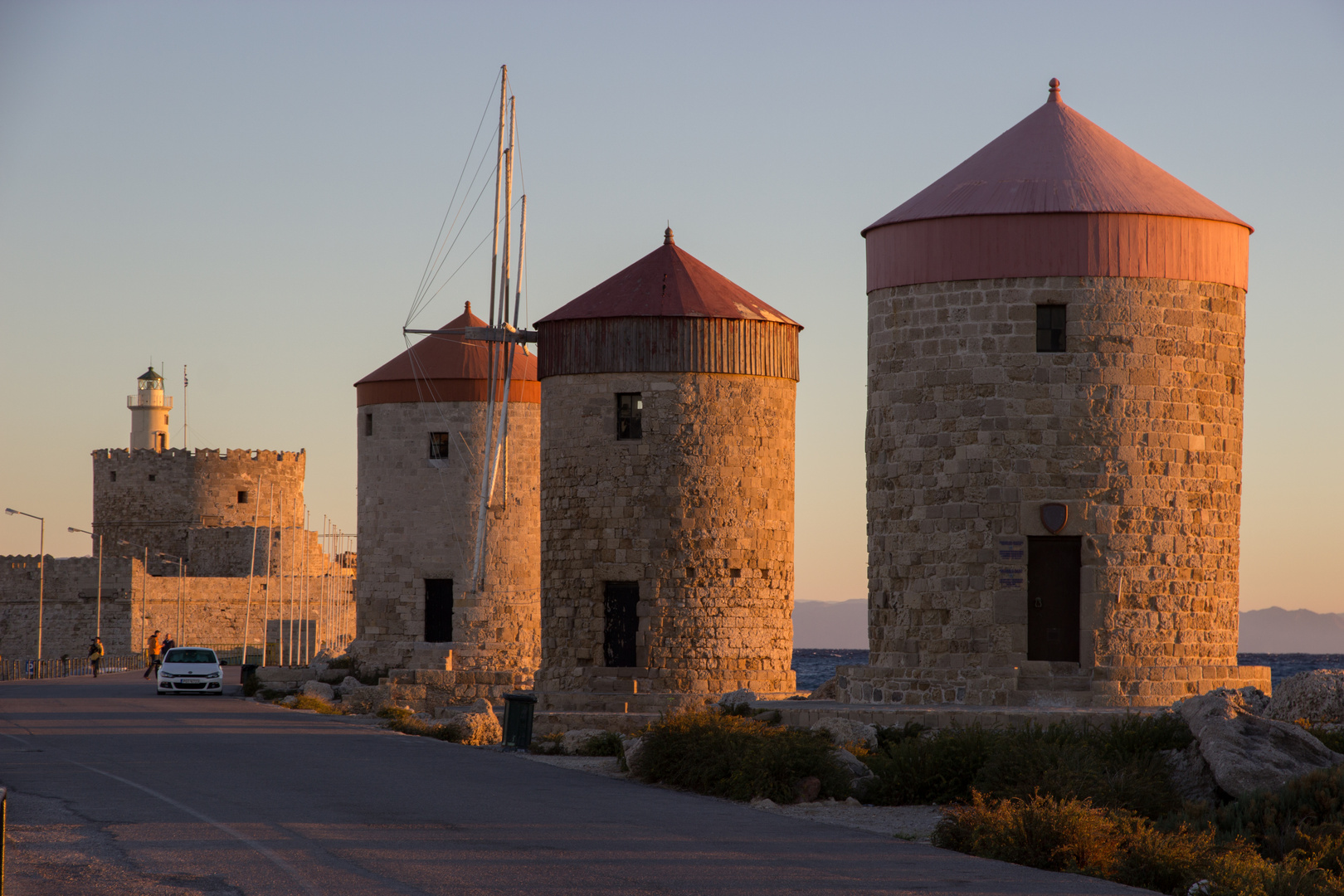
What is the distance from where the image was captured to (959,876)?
11.2 meters

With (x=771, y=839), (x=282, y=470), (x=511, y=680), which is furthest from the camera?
(x=282, y=470)

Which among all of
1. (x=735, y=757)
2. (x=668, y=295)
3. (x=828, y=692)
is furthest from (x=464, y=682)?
(x=735, y=757)

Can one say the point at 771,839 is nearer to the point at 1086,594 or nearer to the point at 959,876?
the point at 959,876

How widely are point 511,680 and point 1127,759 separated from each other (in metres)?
21.4

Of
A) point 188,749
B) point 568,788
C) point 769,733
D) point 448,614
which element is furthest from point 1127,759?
point 448,614

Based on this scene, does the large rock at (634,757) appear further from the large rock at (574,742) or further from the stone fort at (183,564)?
the stone fort at (183,564)

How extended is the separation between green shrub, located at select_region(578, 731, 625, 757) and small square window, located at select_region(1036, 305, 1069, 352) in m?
7.67

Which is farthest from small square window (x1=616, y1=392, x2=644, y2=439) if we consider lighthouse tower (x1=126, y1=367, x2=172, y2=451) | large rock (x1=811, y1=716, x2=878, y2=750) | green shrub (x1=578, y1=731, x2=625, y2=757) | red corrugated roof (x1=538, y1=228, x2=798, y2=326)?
lighthouse tower (x1=126, y1=367, x2=172, y2=451)

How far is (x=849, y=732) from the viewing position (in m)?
18.7

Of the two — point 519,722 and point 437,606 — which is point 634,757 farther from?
point 437,606

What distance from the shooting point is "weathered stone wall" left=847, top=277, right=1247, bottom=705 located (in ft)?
66.4

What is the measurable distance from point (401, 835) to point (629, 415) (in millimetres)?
15609

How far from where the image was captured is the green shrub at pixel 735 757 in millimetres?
16125

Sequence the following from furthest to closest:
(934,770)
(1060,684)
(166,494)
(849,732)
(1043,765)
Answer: (166,494) < (1060,684) < (849,732) < (934,770) < (1043,765)
